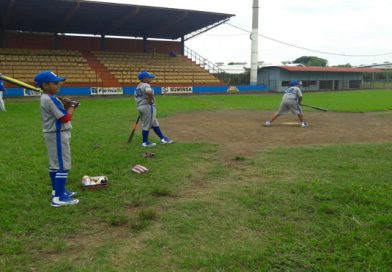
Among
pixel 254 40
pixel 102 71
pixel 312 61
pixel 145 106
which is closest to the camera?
pixel 145 106

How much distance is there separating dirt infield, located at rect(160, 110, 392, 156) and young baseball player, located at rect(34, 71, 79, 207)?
383 centimetres

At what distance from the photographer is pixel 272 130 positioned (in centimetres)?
1116

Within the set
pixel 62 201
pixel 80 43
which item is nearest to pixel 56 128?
pixel 62 201

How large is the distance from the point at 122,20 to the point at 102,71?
16.4 ft

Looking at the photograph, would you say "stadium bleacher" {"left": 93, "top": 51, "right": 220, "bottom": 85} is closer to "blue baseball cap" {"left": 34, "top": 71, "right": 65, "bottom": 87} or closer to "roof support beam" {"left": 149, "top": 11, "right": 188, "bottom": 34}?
"roof support beam" {"left": 149, "top": 11, "right": 188, "bottom": 34}

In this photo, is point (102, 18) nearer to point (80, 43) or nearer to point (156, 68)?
point (80, 43)

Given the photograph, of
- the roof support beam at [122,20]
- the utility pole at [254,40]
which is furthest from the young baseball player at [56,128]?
the utility pole at [254,40]

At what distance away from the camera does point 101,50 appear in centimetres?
3578

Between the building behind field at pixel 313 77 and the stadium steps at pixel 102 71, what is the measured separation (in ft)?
55.7

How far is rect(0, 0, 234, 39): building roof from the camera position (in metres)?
27.1

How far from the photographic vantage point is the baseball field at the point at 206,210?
3369mm

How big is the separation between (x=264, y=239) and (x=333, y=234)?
74cm

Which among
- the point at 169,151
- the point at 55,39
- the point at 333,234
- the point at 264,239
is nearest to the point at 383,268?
the point at 333,234

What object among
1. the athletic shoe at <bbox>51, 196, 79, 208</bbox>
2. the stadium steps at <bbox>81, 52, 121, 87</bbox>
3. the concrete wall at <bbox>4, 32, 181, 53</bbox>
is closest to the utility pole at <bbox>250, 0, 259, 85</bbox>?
the concrete wall at <bbox>4, 32, 181, 53</bbox>
